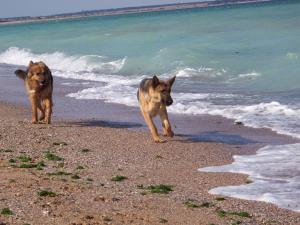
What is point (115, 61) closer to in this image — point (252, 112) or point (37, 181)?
point (252, 112)

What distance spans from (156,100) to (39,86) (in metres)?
2.81

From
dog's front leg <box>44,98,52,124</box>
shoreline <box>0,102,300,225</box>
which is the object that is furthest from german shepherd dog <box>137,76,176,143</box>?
dog's front leg <box>44,98,52,124</box>

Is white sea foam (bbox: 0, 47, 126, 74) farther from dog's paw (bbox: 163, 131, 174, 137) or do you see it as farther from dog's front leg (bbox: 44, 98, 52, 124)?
dog's paw (bbox: 163, 131, 174, 137)

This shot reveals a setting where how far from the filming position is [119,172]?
989cm

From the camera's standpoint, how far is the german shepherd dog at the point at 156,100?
12.6 metres

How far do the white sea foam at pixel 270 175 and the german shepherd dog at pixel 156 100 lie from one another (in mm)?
1999

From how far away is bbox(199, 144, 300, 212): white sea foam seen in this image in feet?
28.1

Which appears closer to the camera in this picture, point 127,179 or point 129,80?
point 127,179

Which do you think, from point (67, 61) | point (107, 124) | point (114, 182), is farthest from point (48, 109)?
point (67, 61)

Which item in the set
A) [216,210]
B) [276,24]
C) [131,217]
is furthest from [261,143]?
[276,24]

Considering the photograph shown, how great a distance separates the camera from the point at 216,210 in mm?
7852

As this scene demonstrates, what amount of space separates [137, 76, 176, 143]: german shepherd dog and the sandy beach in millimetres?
293

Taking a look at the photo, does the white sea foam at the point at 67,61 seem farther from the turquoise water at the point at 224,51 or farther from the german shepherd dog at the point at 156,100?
the german shepherd dog at the point at 156,100

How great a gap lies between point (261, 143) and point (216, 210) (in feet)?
14.4
